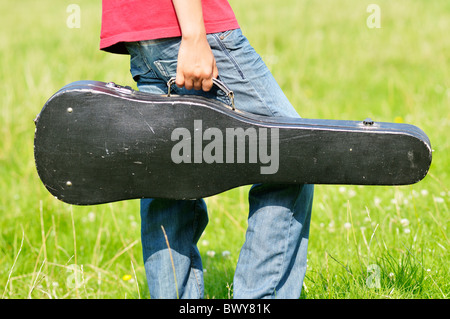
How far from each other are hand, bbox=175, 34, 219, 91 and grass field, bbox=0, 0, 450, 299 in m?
0.94

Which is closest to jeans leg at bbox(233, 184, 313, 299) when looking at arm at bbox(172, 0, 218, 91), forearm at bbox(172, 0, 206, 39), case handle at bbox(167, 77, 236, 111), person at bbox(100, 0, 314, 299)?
person at bbox(100, 0, 314, 299)

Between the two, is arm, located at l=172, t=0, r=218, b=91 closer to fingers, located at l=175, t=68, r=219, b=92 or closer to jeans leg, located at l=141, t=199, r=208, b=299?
fingers, located at l=175, t=68, r=219, b=92

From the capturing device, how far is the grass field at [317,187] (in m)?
2.68

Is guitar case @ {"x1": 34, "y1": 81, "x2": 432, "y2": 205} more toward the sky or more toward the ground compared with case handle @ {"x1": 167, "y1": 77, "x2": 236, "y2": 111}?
more toward the ground

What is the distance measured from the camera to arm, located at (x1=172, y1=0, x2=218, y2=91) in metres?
1.81

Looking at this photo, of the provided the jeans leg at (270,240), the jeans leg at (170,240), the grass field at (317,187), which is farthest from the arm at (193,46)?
the grass field at (317,187)

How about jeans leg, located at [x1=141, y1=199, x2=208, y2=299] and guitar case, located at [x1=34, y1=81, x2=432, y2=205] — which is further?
jeans leg, located at [x1=141, y1=199, x2=208, y2=299]

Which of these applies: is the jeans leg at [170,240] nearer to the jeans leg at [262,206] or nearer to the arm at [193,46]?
the jeans leg at [262,206]

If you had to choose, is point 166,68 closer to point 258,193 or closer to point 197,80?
point 197,80

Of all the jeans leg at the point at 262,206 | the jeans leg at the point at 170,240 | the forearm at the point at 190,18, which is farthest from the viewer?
the jeans leg at the point at 170,240

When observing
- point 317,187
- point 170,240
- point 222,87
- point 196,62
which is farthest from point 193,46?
point 317,187

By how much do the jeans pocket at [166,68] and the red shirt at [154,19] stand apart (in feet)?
0.28

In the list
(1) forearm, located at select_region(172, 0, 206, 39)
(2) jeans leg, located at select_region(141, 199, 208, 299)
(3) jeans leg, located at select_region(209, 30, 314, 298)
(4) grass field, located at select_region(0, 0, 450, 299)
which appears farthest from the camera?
(4) grass field, located at select_region(0, 0, 450, 299)

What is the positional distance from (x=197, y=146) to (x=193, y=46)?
0.31 m
